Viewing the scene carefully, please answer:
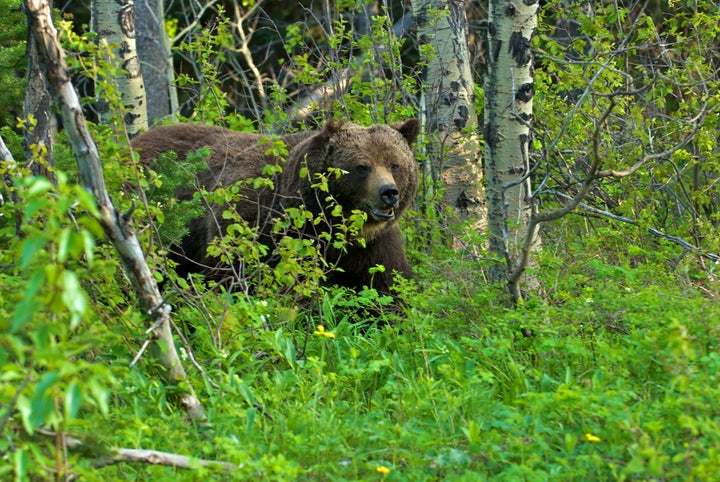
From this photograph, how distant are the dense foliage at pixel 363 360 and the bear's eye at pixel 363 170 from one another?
0.94 metres

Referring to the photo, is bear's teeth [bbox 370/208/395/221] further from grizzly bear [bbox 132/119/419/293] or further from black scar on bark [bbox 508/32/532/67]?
black scar on bark [bbox 508/32/532/67]

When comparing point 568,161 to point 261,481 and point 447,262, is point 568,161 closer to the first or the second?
point 447,262

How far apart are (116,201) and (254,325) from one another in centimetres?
108

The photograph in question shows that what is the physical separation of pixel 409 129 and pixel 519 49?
62.9 inches

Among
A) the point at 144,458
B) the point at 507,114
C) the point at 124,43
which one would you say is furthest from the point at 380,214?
the point at 124,43

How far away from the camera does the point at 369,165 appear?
24.1ft

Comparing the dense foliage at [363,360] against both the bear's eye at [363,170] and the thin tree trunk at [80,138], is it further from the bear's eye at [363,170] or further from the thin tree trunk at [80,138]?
Result: the bear's eye at [363,170]

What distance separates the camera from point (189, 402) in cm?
435

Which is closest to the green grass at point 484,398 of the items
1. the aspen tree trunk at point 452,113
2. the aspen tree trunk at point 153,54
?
the aspen tree trunk at point 452,113

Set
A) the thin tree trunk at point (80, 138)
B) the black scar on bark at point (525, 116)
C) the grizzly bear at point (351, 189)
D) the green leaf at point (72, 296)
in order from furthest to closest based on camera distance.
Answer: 1. the grizzly bear at point (351, 189)
2. the black scar on bark at point (525, 116)
3. the thin tree trunk at point (80, 138)
4. the green leaf at point (72, 296)

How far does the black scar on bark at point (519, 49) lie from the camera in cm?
629

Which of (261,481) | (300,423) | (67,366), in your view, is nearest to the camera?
(67,366)

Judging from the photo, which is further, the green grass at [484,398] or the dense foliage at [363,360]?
the green grass at [484,398]

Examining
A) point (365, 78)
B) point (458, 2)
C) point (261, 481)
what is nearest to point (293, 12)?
point (365, 78)
